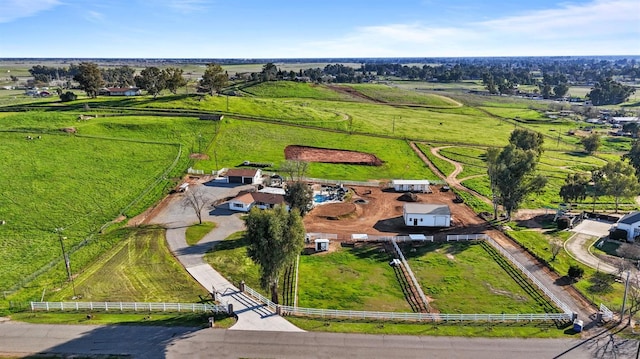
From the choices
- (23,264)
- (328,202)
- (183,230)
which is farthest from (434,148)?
(23,264)

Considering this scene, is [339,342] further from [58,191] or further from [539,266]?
[58,191]

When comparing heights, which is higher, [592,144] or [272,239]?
[272,239]

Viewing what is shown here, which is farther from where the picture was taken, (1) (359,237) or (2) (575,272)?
(1) (359,237)

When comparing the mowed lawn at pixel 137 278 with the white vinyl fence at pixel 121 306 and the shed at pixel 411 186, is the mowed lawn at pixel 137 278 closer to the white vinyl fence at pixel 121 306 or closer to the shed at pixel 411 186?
the white vinyl fence at pixel 121 306

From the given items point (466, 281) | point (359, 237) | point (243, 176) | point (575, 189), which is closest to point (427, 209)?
point (359, 237)

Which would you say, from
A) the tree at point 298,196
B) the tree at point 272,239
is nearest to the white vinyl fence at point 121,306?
the tree at point 272,239

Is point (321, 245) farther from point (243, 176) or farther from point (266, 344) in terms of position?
point (243, 176)
